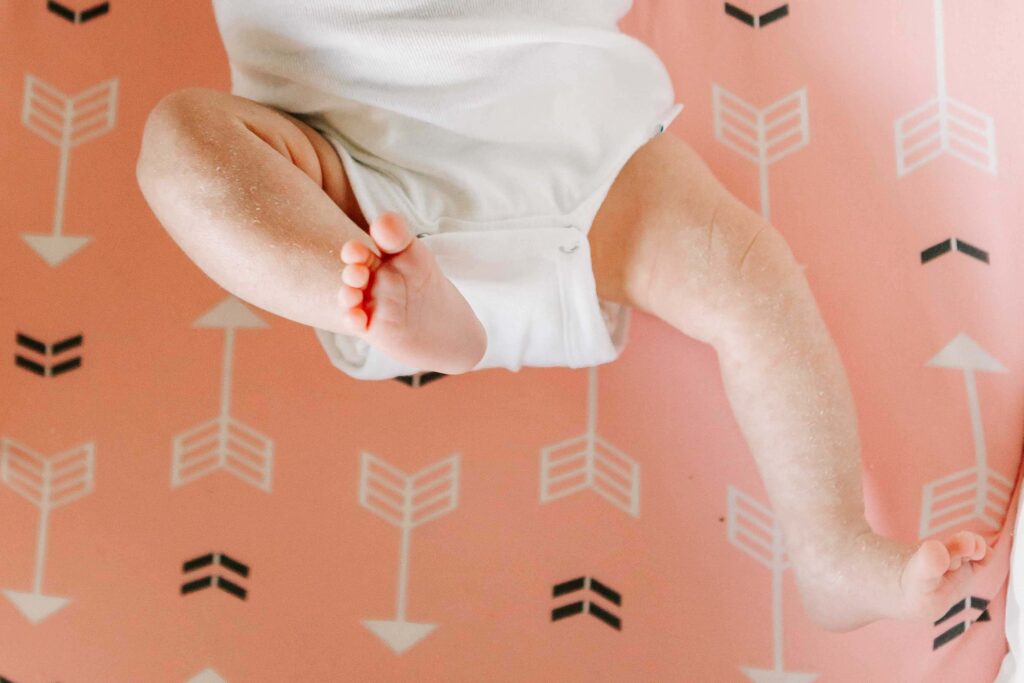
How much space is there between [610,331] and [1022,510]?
0.37 m

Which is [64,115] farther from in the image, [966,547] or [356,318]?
[966,547]

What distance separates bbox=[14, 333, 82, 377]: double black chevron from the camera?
3.09 ft

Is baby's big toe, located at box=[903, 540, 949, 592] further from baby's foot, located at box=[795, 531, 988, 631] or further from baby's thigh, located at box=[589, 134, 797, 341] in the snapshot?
baby's thigh, located at box=[589, 134, 797, 341]

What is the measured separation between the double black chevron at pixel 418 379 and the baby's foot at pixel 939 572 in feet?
1.38

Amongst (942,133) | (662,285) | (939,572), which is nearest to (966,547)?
(939,572)

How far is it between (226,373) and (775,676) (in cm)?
55

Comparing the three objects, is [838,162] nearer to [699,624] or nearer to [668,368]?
[668,368]

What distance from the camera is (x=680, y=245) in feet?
A: 2.77

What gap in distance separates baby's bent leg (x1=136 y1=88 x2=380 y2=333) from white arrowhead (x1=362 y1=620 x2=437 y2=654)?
0.33 meters

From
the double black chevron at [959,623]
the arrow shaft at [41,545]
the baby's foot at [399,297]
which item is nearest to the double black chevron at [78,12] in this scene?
the arrow shaft at [41,545]

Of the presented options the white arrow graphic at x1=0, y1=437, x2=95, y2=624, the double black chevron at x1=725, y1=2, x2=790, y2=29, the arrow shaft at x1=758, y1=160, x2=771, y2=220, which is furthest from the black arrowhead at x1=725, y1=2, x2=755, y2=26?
the white arrow graphic at x1=0, y1=437, x2=95, y2=624

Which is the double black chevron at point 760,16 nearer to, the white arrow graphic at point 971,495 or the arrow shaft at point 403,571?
the white arrow graphic at point 971,495

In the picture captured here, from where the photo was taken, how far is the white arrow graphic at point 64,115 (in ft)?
3.20

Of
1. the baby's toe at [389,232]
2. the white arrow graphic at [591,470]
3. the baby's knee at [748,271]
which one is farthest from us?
the white arrow graphic at [591,470]
